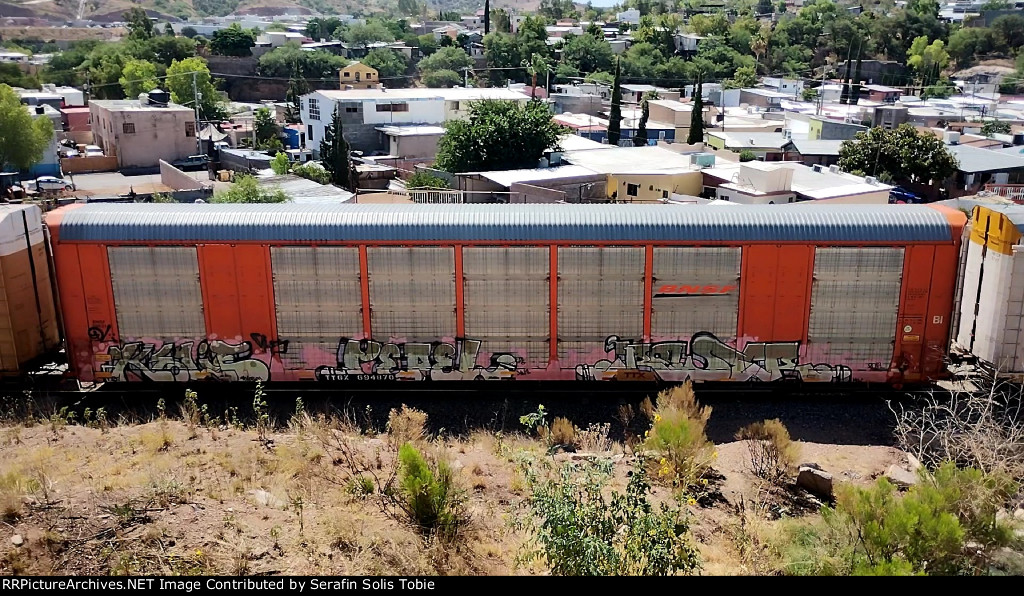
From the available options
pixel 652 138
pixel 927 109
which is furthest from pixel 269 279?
pixel 927 109

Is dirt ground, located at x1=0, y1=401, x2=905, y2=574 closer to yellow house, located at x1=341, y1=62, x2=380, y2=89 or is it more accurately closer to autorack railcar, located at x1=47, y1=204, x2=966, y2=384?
autorack railcar, located at x1=47, y1=204, x2=966, y2=384

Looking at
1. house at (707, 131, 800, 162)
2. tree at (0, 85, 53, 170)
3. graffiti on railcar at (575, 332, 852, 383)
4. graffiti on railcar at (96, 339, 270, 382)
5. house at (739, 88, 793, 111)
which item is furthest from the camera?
house at (739, 88, 793, 111)

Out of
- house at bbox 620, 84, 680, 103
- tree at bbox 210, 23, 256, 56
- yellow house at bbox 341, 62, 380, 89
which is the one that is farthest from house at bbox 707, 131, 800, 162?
tree at bbox 210, 23, 256, 56

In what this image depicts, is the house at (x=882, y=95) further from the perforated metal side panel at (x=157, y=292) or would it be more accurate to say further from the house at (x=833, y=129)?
the perforated metal side panel at (x=157, y=292)

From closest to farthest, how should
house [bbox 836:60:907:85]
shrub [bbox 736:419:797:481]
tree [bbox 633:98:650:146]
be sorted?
shrub [bbox 736:419:797:481]
tree [bbox 633:98:650:146]
house [bbox 836:60:907:85]

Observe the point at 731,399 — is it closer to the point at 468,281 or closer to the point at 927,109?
the point at 468,281

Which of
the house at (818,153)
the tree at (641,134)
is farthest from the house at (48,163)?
the house at (818,153)

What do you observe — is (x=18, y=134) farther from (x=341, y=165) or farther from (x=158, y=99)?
(x=341, y=165)
